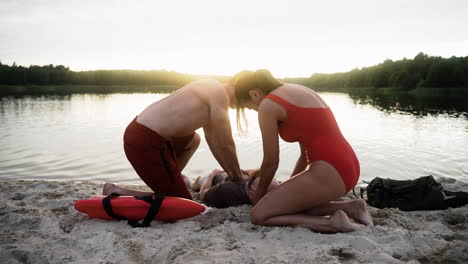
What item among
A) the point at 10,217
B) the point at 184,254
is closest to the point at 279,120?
the point at 184,254

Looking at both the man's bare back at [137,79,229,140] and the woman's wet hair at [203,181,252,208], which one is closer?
the man's bare back at [137,79,229,140]

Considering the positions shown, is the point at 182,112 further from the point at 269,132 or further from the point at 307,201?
the point at 307,201

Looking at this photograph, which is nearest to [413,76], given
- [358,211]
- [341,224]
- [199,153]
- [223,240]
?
[199,153]

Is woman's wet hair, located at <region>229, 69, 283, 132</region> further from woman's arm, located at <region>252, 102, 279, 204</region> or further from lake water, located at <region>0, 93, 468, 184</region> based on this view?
lake water, located at <region>0, 93, 468, 184</region>

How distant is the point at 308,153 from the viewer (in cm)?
329

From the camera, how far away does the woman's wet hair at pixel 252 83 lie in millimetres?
3262

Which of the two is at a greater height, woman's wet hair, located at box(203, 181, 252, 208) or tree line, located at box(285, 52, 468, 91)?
tree line, located at box(285, 52, 468, 91)

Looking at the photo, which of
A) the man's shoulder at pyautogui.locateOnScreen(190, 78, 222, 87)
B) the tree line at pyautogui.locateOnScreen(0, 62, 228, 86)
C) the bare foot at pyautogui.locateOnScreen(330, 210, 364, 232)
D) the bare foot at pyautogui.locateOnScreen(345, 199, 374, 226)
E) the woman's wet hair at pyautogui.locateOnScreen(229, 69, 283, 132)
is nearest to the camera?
the bare foot at pyautogui.locateOnScreen(330, 210, 364, 232)

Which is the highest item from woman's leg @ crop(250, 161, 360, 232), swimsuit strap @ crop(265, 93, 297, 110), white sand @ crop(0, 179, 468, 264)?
swimsuit strap @ crop(265, 93, 297, 110)

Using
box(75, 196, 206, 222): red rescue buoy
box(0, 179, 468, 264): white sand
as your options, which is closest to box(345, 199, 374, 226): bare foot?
box(0, 179, 468, 264): white sand

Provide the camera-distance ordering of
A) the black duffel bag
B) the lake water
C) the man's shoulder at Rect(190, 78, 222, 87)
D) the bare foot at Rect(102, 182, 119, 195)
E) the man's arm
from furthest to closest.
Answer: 1. the lake water
2. the bare foot at Rect(102, 182, 119, 195)
3. the black duffel bag
4. the man's shoulder at Rect(190, 78, 222, 87)
5. the man's arm

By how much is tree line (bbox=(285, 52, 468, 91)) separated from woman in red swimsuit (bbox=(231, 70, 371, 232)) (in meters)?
72.2

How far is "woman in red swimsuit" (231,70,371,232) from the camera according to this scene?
10.3 ft

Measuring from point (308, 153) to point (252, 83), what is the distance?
2.98 ft
